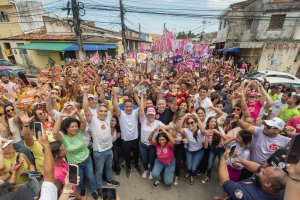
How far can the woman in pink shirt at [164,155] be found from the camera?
3363 mm

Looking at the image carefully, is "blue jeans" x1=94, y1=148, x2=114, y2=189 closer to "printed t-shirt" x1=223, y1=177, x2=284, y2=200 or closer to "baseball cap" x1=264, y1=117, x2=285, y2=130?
"printed t-shirt" x1=223, y1=177, x2=284, y2=200

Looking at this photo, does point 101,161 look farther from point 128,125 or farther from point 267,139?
point 267,139

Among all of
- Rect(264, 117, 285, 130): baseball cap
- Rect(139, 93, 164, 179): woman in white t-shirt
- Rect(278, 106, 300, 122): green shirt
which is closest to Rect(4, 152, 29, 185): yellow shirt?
Rect(139, 93, 164, 179): woman in white t-shirt

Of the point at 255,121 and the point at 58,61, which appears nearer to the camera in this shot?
the point at 255,121

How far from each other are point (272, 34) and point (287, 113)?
1691 centimetres

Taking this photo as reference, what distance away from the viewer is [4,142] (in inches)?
88.0

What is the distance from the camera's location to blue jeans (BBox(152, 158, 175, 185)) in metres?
3.65

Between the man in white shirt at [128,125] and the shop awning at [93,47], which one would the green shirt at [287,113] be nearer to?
the man in white shirt at [128,125]

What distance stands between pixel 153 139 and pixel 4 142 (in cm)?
239

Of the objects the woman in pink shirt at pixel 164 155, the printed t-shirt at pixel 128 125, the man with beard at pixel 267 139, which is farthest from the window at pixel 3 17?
the man with beard at pixel 267 139

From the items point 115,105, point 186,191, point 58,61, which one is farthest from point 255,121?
point 58,61

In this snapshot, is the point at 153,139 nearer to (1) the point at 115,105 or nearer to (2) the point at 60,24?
(1) the point at 115,105

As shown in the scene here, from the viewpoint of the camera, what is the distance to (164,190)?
11.9ft

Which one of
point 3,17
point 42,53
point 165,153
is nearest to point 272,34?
point 165,153
